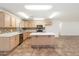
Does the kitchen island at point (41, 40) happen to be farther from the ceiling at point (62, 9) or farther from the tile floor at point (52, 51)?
the ceiling at point (62, 9)

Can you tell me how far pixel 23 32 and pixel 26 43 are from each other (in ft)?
2.01

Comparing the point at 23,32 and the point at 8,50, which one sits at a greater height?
the point at 23,32

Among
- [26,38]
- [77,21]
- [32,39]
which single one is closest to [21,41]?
[26,38]

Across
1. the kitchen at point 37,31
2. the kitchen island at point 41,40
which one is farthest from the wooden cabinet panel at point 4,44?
the kitchen island at point 41,40

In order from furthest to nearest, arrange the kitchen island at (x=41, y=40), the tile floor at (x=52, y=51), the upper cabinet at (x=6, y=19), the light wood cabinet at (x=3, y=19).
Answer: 1. the kitchen island at (x=41, y=40)
2. the upper cabinet at (x=6, y=19)
3. the light wood cabinet at (x=3, y=19)
4. the tile floor at (x=52, y=51)

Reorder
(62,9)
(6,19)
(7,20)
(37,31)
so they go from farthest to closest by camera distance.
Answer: (37,31), (7,20), (6,19), (62,9)

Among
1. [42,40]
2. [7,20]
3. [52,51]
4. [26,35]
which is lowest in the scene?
[52,51]

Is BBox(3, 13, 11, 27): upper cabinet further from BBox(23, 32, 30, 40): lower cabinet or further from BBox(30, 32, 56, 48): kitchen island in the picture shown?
BBox(23, 32, 30, 40): lower cabinet

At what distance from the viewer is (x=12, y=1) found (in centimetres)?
136

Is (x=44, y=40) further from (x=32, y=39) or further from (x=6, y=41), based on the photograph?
(x=6, y=41)

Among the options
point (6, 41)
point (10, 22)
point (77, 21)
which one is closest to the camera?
point (77, 21)

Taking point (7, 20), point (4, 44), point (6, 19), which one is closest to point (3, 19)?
point (6, 19)

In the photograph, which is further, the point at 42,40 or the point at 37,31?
the point at 37,31

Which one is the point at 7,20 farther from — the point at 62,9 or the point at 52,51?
the point at 62,9
